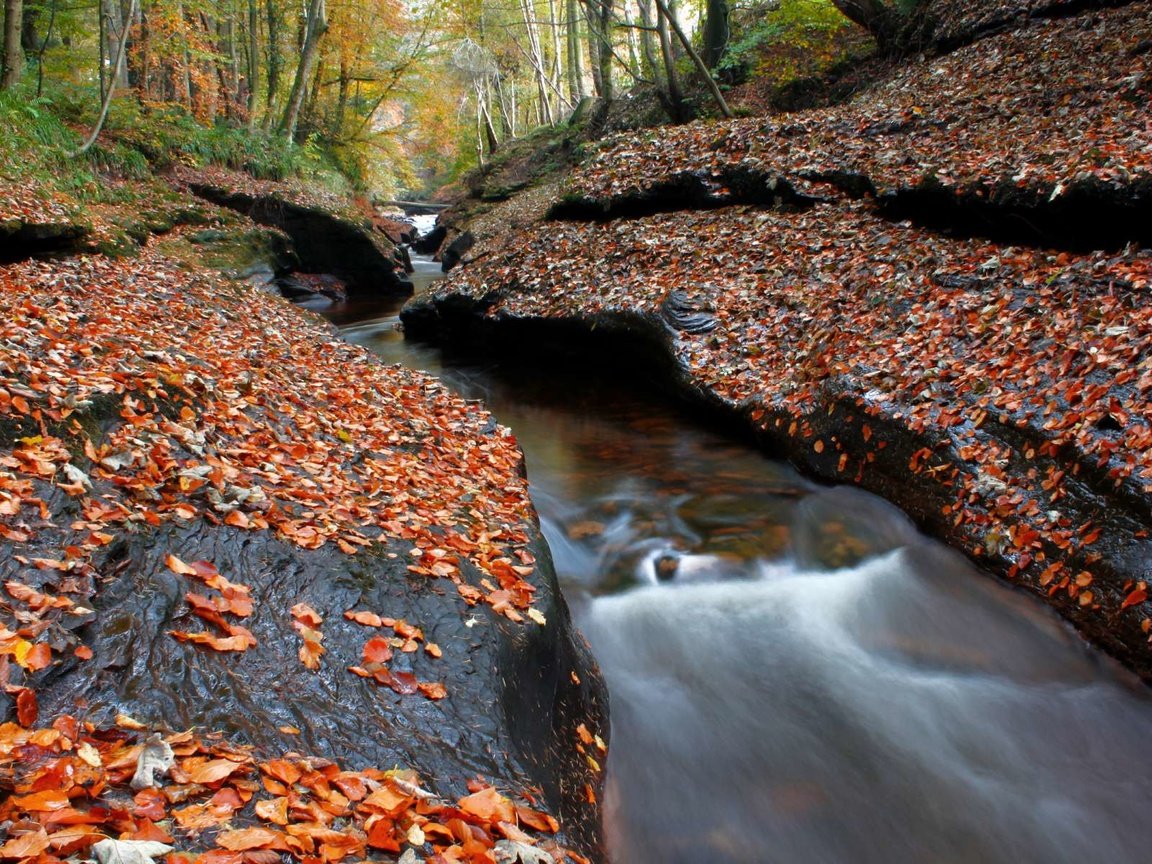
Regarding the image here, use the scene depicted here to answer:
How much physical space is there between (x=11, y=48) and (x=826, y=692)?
1661cm

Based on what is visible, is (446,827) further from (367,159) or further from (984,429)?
(367,159)

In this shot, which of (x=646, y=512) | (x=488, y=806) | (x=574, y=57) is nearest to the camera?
(x=488, y=806)

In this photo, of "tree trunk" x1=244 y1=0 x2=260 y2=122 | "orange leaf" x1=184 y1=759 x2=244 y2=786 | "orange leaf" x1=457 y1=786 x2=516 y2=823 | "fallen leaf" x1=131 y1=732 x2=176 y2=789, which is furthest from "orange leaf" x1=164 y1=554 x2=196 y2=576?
"tree trunk" x1=244 y1=0 x2=260 y2=122

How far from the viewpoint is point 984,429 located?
5504 millimetres

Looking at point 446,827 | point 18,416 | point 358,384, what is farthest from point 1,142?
point 446,827

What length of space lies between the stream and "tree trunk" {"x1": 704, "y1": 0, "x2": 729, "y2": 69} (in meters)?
14.1

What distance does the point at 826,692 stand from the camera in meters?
4.65

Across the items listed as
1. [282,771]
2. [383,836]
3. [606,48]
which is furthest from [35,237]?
[606,48]

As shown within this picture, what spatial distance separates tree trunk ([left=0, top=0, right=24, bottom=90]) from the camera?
39.0 ft

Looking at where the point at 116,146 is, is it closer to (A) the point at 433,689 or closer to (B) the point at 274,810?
(A) the point at 433,689

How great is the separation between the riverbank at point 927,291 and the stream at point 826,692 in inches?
17.5

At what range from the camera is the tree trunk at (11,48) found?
11.9 meters

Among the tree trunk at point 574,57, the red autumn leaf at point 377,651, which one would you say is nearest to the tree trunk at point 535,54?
the tree trunk at point 574,57

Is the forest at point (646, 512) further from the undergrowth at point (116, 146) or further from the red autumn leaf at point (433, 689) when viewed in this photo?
the undergrowth at point (116, 146)
